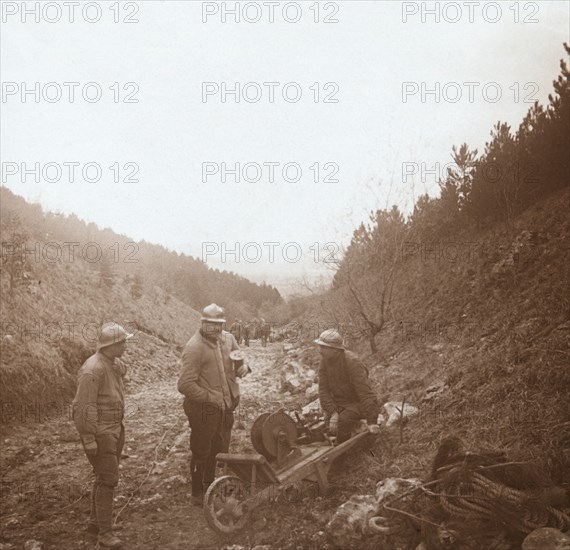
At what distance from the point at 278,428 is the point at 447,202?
38.5ft

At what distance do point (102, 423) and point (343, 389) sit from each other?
2948 mm

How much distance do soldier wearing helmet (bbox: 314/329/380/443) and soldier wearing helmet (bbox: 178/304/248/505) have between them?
1241 millimetres

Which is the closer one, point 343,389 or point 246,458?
point 246,458

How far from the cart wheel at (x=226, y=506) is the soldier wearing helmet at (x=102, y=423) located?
88 cm

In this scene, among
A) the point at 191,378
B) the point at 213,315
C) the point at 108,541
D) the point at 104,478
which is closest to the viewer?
the point at 108,541

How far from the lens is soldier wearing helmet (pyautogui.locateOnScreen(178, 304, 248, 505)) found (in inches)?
203

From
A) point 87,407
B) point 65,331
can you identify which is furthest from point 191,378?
point 65,331

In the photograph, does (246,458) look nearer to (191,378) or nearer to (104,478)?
(191,378)

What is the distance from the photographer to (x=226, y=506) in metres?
4.51

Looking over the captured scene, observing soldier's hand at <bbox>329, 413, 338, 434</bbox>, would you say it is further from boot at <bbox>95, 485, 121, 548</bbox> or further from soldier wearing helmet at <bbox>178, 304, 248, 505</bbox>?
boot at <bbox>95, 485, 121, 548</bbox>

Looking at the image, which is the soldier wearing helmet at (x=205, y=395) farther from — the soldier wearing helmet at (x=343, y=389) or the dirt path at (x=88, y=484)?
the soldier wearing helmet at (x=343, y=389)

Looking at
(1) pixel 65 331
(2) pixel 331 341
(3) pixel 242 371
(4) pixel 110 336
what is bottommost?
(3) pixel 242 371

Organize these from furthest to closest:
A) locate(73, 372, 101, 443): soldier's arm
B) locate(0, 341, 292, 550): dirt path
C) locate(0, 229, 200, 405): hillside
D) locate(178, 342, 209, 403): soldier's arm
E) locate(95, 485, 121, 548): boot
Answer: locate(0, 229, 200, 405): hillside, locate(178, 342, 209, 403): soldier's arm, locate(0, 341, 292, 550): dirt path, locate(95, 485, 121, 548): boot, locate(73, 372, 101, 443): soldier's arm

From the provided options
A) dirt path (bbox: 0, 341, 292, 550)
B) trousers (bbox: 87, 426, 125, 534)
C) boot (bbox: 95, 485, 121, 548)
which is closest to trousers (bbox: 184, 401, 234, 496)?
dirt path (bbox: 0, 341, 292, 550)
